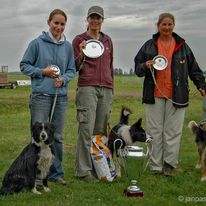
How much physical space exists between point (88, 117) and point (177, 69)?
158cm

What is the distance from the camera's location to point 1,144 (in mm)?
9859

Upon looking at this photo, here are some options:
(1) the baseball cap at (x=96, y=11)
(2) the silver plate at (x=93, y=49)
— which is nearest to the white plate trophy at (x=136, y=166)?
(2) the silver plate at (x=93, y=49)

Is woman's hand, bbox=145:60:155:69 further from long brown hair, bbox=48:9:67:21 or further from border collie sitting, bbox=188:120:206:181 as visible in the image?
long brown hair, bbox=48:9:67:21

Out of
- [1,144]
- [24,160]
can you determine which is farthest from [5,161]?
[24,160]

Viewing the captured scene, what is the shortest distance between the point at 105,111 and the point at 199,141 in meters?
1.83

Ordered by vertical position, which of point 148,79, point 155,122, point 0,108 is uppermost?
point 148,79

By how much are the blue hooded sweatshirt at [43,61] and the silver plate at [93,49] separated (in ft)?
1.25

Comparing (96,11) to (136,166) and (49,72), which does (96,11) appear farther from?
(136,166)

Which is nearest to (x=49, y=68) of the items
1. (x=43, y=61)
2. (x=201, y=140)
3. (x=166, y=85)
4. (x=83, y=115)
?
(x=43, y=61)

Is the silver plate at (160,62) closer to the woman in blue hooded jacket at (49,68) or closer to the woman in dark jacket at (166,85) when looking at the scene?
the woman in dark jacket at (166,85)

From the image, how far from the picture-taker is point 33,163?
553cm

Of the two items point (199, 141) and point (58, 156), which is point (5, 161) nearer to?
point (58, 156)

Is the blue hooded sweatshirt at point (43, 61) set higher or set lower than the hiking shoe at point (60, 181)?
higher

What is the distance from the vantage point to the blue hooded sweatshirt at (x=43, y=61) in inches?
222
